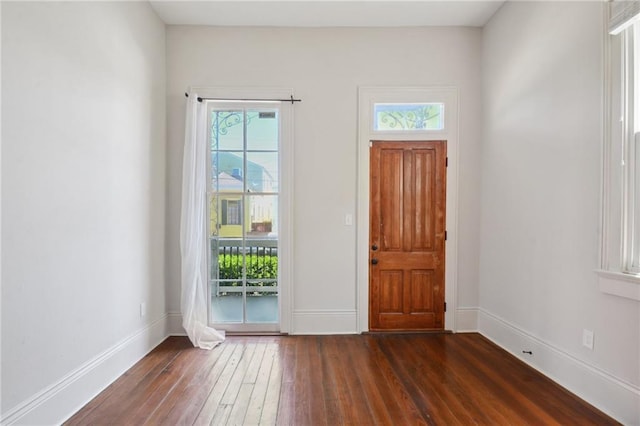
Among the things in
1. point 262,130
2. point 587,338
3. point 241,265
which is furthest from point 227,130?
point 587,338

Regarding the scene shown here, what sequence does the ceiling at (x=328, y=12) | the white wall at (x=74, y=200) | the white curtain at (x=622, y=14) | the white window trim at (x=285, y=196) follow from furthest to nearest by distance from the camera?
1. the white window trim at (x=285, y=196)
2. the ceiling at (x=328, y=12)
3. the white curtain at (x=622, y=14)
4. the white wall at (x=74, y=200)

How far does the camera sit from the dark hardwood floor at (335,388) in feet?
6.79

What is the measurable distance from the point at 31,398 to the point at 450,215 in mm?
3626

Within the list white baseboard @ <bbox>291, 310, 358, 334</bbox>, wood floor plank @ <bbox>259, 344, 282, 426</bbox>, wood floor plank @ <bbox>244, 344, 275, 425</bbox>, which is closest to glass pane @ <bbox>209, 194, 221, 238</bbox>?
white baseboard @ <bbox>291, 310, 358, 334</bbox>

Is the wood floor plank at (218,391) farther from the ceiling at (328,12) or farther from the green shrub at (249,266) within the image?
the ceiling at (328,12)

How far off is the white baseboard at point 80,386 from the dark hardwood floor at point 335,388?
71 mm

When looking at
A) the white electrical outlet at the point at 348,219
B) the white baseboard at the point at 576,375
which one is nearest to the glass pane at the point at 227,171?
the white electrical outlet at the point at 348,219

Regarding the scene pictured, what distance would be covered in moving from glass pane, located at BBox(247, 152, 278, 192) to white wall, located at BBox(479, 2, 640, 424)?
2.25 m

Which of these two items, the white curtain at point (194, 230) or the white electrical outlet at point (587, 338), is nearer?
the white electrical outlet at point (587, 338)

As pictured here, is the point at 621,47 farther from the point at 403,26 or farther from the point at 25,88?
the point at 25,88

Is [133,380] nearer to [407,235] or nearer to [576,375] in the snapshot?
[407,235]

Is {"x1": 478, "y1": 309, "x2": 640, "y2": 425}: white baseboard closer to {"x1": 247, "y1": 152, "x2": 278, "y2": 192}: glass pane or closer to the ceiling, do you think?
{"x1": 247, "y1": 152, "x2": 278, "y2": 192}: glass pane

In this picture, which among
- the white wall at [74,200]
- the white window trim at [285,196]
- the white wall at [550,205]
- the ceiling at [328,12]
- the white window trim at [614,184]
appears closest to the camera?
the white wall at [74,200]

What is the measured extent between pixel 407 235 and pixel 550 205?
134cm
